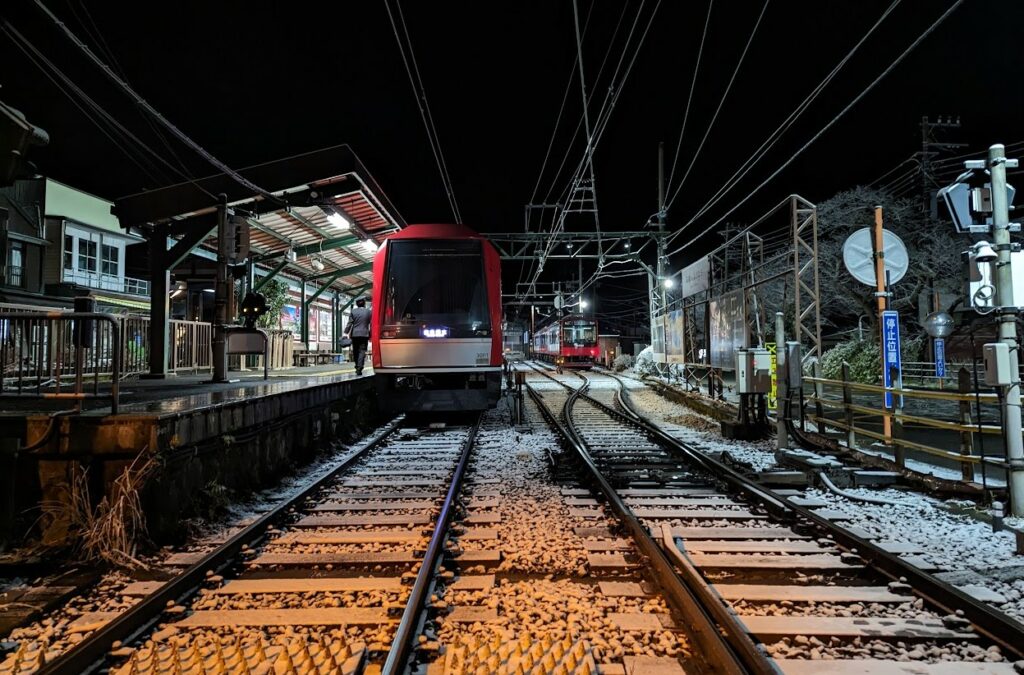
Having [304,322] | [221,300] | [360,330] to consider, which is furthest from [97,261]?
[221,300]

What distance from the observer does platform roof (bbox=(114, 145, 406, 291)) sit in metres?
10.2

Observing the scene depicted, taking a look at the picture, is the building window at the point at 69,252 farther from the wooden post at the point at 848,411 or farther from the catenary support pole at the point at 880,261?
the catenary support pole at the point at 880,261

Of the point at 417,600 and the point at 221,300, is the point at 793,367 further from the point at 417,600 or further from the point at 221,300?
the point at 221,300

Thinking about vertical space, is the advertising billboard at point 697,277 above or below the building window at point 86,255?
below

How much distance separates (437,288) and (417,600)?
286 inches

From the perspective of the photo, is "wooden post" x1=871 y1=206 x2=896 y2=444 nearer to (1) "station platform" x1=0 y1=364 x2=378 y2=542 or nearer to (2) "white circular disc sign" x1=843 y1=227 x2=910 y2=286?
(2) "white circular disc sign" x1=843 y1=227 x2=910 y2=286

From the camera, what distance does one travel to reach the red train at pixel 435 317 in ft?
32.4

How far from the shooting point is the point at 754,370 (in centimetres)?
909

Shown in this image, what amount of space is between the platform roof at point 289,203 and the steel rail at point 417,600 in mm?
7584

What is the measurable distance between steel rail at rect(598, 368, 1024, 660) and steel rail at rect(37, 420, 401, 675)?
15.2 ft

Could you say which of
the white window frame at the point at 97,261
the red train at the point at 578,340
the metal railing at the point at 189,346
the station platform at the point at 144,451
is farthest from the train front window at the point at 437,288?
the red train at the point at 578,340

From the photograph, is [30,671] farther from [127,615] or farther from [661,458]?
[661,458]

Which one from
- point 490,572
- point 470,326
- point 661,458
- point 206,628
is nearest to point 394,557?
point 490,572

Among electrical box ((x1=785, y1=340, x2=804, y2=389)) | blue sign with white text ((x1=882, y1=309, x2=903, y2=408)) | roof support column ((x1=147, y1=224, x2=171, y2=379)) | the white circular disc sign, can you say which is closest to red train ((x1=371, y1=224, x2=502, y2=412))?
roof support column ((x1=147, y1=224, x2=171, y2=379))
